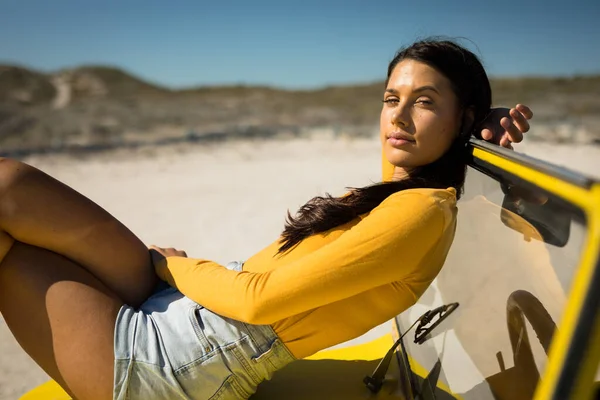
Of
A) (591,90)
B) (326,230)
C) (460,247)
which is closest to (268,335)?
(326,230)

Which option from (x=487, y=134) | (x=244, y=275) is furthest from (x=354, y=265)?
(x=487, y=134)

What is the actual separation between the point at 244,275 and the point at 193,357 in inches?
12.0

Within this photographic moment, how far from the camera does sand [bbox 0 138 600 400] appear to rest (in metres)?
4.91

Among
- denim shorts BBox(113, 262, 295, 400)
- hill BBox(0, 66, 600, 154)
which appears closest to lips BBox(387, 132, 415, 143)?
denim shorts BBox(113, 262, 295, 400)

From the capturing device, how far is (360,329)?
1517 mm

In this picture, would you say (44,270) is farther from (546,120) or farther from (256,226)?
(546,120)

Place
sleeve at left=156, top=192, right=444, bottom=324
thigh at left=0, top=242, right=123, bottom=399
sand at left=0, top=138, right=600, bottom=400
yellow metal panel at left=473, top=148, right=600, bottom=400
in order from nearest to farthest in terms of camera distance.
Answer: yellow metal panel at left=473, top=148, right=600, bottom=400, sleeve at left=156, top=192, right=444, bottom=324, thigh at left=0, top=242, right=123, bottom=399, sand at left=0, top=138, right=600, bottom=400

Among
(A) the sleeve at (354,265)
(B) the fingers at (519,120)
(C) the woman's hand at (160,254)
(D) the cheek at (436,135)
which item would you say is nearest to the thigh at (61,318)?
(C) the woman's hand at (160,254)

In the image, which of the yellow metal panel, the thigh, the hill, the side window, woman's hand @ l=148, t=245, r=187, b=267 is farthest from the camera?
the hill

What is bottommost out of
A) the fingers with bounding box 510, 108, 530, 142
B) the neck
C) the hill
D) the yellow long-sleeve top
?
the yellow long-sleeve top

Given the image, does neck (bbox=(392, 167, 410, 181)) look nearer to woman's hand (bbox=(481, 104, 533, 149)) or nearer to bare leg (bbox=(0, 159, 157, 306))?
woman's hand (bbox=(481, 104, 533, 149))

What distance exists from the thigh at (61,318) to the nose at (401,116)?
1135mm

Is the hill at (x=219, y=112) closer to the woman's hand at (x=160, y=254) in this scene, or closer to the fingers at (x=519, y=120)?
the woman's hand at (x=160, y=254)

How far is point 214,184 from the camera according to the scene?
7.63 meters
